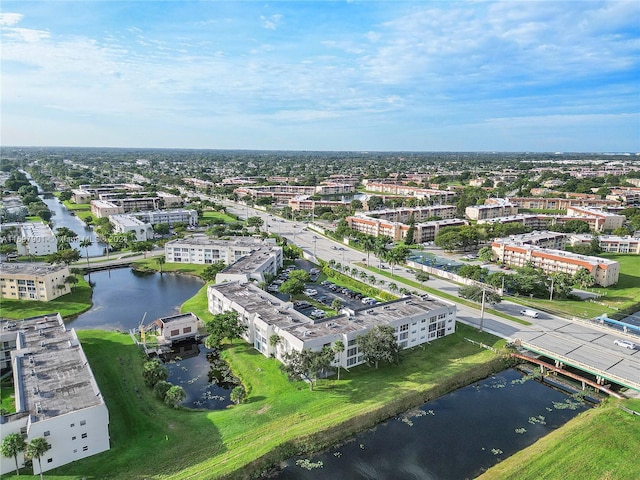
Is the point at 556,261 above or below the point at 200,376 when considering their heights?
above

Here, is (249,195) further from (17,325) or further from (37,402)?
(37,402)

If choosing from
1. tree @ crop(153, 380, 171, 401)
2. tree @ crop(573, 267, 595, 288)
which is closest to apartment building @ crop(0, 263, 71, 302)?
tree @ crop(153, 380, 171, 401)

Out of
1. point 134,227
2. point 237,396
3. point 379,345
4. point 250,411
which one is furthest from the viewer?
point 134,227

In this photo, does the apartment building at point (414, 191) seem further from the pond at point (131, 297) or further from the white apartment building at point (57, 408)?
the white apartment building at point (57, 408)

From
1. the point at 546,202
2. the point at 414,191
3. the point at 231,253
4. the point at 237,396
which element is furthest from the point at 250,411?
the point at 414,191

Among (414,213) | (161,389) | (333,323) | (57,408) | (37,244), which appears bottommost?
(161,389)

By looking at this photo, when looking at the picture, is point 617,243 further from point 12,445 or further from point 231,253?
point 12,445
